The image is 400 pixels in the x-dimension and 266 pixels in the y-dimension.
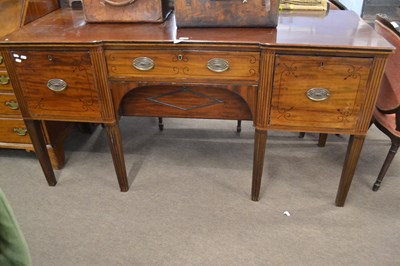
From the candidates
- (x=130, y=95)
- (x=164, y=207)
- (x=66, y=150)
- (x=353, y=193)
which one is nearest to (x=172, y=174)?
(x=164, y=207)

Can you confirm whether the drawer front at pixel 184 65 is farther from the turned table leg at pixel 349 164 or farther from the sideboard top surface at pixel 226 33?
the turned table leg at pixel 349 164

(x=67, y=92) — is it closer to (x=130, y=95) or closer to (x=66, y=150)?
(x=130, y=95)

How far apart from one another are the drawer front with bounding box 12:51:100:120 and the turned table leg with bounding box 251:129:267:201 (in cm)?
72

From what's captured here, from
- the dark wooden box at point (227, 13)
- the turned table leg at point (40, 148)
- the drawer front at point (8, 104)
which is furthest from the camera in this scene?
the drawer front at point (8, 104)

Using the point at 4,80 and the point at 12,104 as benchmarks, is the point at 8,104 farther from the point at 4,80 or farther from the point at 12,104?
the point at 4,80

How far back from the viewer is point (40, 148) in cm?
173

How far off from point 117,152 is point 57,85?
0.42 metres

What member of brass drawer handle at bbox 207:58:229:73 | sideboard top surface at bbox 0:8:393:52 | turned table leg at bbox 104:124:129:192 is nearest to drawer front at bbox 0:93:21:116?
sideboard top surface at bbox 0:8:393:52

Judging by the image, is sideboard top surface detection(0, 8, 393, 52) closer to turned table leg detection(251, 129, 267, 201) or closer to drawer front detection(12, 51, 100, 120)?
drawer front detection(12, 51, 100, 120)

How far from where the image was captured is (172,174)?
194 centimetres

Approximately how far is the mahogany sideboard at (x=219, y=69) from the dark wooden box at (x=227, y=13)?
3 centimetres

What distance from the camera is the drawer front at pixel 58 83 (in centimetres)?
142

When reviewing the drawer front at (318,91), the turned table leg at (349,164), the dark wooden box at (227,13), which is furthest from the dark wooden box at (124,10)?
the turned table leg at (349,164)

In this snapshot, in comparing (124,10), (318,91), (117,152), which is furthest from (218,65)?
(117,152)
